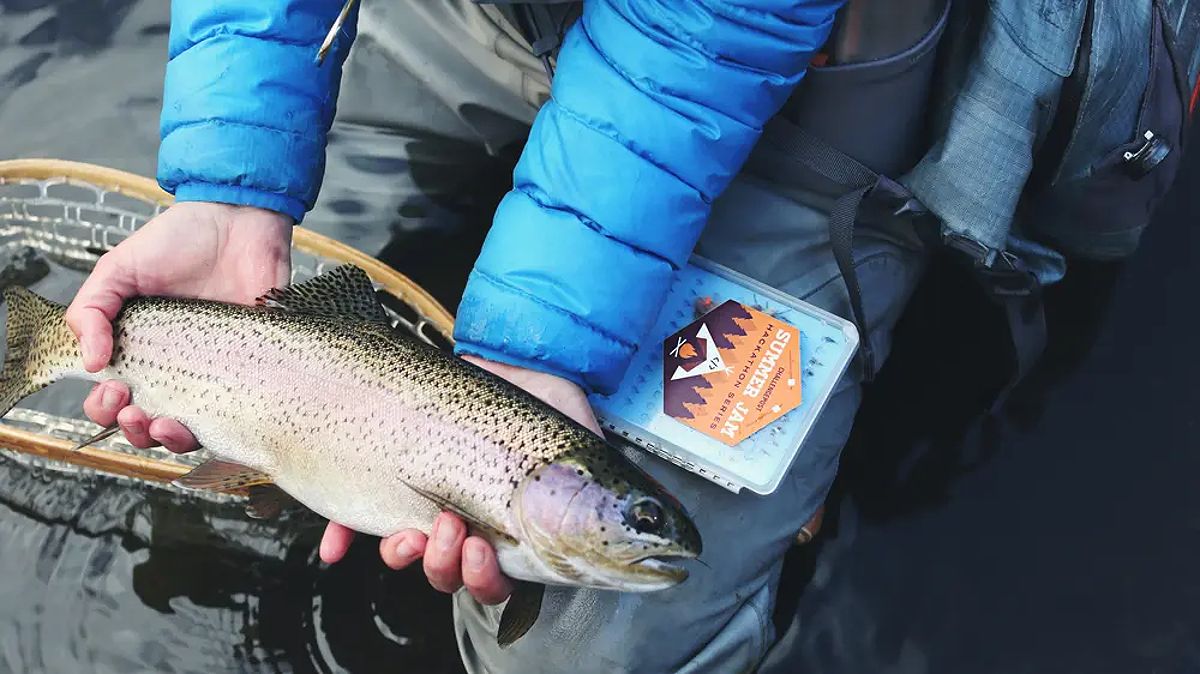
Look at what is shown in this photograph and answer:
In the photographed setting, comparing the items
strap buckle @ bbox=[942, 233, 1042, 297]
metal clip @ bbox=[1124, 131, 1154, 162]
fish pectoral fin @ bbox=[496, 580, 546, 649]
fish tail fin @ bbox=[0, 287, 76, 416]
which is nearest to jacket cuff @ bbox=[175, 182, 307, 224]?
fish tail fin @ bbox=[0, 287, 76, 416]

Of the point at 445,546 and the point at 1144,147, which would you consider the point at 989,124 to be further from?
the point at 445,546

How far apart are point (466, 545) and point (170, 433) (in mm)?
641

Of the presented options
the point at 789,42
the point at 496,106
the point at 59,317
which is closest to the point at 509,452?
the point at 789,42

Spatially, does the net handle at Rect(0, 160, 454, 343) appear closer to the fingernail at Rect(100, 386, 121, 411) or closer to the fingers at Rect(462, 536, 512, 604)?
the fingernail at Rect(100, 386, 121, 411)

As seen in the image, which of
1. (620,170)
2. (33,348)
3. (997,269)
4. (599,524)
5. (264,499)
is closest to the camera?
(599,524)

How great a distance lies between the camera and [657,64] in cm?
175

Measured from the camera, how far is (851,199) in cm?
196

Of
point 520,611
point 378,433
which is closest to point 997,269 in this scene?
point 520,611

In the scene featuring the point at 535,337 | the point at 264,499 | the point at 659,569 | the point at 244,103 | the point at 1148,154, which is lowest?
the point at 264,499

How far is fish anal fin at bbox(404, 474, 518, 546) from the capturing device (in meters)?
1.60

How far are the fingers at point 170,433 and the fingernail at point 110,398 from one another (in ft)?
0.24

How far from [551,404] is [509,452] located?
6.8 inches

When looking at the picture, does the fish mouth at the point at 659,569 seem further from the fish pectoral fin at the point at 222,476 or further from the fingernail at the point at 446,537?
the fish pectoral fin at the point at 222,476

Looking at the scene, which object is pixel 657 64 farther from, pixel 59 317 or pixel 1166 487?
pixel 1166 487
